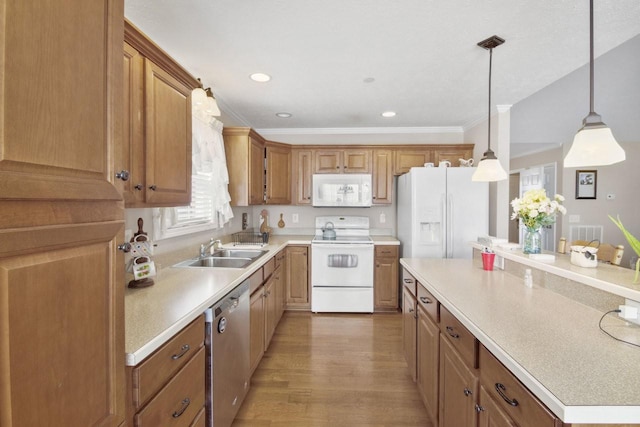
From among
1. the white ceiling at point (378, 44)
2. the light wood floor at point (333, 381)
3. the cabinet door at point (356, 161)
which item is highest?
the white ceiling at point (378, 44)

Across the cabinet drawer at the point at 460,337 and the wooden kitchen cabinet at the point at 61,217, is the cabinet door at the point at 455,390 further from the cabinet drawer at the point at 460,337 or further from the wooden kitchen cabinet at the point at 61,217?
the wooden kitchen cabinet at the point at 61,217

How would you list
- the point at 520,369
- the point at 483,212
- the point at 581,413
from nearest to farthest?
1. the point at 581,413
2. the point at 520,369
3. the point at 483,212

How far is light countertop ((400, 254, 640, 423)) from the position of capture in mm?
709

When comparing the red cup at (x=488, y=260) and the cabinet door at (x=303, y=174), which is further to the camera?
the cabinet door at (x=303, y=174)

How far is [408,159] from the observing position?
384cm

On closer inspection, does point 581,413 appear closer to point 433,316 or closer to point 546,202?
point 433,316

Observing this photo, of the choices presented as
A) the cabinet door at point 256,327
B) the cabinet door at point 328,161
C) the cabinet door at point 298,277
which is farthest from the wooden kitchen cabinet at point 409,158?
the cabinet door at point 256,327

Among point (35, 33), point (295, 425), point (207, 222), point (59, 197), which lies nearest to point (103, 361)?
point (59, 197)

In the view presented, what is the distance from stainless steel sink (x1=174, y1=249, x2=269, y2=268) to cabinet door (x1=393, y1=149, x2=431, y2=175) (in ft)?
7.21

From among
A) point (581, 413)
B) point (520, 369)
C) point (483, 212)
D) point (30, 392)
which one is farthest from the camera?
point (483, 212)

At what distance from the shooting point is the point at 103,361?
742 millimetres

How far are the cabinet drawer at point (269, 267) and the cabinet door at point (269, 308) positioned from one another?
2.5 inches

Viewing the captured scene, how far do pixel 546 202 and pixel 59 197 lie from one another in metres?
2.33

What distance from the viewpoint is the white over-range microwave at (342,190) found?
151 inches
